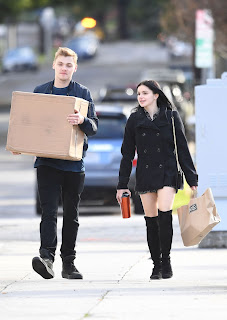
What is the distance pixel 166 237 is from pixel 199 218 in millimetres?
344

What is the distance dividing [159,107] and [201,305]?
203cm

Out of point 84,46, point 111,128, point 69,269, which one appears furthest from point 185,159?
point 84,46

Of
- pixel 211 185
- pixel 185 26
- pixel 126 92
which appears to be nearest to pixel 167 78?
pixel 185 26

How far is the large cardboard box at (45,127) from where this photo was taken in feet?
28.7

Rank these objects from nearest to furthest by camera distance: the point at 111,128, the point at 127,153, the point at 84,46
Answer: the point at 127,153, the point at 111,128, the point at 84,46

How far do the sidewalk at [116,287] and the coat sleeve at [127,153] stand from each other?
2.53ft

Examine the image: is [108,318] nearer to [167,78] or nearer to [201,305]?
[201,305]

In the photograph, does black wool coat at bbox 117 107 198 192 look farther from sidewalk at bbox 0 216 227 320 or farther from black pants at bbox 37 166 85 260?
sidewalk at bbox 0 216 227 320

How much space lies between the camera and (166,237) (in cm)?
898

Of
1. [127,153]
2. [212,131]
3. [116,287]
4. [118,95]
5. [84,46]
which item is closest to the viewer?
[116,287]

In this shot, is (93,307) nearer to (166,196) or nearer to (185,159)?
(166,196)

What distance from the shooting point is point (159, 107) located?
906 cm

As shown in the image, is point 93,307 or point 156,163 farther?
point 156,163

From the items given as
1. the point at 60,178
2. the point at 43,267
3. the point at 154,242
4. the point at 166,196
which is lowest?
the point at 43,267
